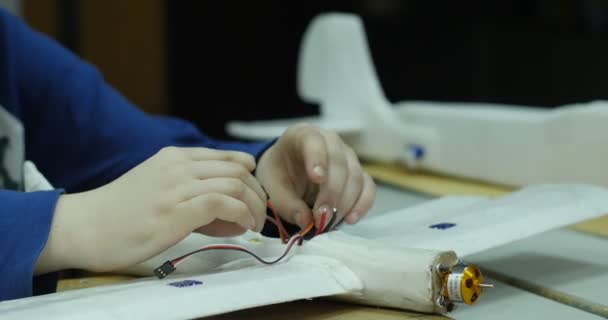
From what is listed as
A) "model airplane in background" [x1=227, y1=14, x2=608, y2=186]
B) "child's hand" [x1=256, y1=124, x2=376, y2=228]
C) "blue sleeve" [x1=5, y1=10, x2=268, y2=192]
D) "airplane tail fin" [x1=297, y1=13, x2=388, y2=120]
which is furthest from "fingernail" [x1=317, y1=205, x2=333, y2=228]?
"airplane tail fin" [x1=297, y1=13, x2=388, y2=120]

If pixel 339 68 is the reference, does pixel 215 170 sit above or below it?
above

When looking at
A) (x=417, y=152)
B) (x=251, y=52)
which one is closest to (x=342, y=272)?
(x=417, y=152)

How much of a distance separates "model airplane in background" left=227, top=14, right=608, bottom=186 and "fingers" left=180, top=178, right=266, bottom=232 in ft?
1.90

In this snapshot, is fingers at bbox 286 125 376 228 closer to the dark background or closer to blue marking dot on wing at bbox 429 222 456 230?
blue marking dot on wing at bbox 429 222 456 230

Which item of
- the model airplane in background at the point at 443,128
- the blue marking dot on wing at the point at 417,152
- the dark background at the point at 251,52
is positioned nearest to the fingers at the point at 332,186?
the model airplane in background at the point at 443,128

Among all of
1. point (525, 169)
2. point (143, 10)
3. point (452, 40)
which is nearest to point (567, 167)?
point (525, 169)

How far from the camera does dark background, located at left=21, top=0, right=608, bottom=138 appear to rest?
195 centimetres

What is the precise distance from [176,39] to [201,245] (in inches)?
78.8

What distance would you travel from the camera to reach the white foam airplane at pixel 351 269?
379 mm

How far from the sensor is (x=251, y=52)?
2377 mm

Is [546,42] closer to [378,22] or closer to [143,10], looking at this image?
[378,22]

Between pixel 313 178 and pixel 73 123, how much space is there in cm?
42

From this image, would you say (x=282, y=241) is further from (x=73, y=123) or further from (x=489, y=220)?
(x=73, y=123)

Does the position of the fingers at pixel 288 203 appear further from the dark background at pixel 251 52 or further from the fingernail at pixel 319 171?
the dark background at pixel 251 52
